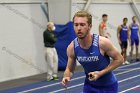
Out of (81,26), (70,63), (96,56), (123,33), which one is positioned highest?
(81,26)

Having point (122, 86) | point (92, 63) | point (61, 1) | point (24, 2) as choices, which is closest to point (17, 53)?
point (24, 2)

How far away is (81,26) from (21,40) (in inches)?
310

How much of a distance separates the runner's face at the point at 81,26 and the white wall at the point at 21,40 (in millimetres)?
7307

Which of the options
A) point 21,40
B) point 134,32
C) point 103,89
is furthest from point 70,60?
point 134,32

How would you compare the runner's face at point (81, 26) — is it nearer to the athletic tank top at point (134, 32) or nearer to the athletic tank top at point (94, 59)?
the athletic tank top at point (94, 59)

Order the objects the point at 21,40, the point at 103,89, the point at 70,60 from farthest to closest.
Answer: the point at 21,40, the point at 70,60, the point at 103,89

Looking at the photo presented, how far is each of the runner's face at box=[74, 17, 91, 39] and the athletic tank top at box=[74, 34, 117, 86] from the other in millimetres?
253

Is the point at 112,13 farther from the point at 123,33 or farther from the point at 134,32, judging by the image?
the point at 123,33

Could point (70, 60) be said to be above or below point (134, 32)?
above

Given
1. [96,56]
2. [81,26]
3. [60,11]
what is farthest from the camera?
[60,11]

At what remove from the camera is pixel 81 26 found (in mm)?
4066

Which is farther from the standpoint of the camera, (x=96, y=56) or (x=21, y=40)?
(x=21, y=40)

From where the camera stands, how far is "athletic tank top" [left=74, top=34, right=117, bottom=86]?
4.27m

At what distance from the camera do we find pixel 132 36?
591 inches
